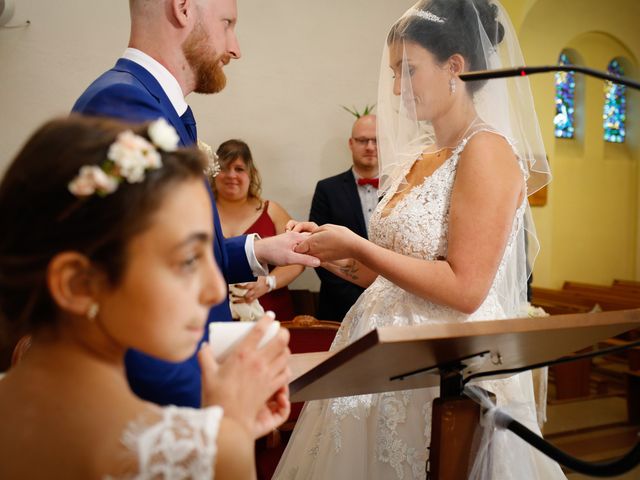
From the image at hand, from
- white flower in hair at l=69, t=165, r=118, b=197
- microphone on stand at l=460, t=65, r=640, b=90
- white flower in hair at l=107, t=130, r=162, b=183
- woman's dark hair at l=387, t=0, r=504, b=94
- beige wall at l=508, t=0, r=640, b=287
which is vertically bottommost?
beige wall at l=508, t=0, r=640, b=287

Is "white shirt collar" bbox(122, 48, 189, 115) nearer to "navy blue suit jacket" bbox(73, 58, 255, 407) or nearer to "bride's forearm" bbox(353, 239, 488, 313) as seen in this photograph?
"navy blue suit jacket" bbox(73, 58, 255, 407)

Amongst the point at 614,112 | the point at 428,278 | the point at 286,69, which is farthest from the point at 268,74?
the point at 614,112

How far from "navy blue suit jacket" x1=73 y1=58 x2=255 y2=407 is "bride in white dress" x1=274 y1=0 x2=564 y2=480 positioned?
439 mm

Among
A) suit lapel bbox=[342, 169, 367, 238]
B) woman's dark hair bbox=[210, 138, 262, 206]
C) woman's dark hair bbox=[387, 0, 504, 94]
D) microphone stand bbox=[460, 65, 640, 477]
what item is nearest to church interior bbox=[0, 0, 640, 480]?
woman's dark hair bbox=[210, 138, 262, 206]

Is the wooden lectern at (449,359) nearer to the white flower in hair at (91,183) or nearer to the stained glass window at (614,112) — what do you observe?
the white flower in hair at (91,183)

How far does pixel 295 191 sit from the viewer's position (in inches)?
221

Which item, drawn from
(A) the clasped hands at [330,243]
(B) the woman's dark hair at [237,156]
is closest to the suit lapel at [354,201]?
(B) the woman's dark hair at [237,156]

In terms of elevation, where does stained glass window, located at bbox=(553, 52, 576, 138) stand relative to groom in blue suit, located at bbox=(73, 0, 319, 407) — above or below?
below

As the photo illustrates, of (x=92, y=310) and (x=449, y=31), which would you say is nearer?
(x=92, y=310)

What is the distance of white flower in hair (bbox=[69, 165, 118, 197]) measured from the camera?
0.93 metres

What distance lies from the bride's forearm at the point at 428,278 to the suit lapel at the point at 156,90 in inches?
27.8

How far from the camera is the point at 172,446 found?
35.7 inches

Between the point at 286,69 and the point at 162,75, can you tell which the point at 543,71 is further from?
the point at 286,69

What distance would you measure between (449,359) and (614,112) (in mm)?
9266
